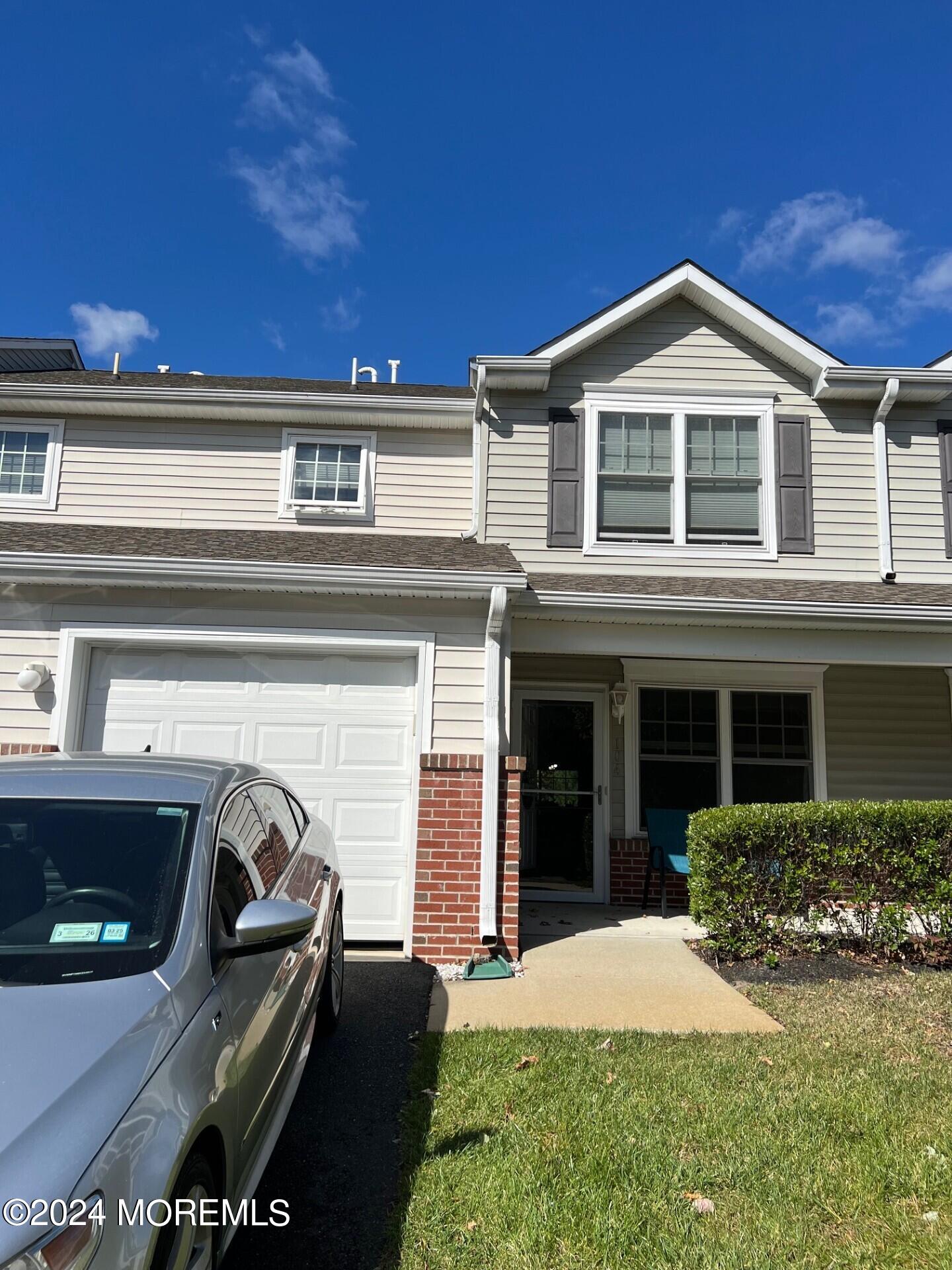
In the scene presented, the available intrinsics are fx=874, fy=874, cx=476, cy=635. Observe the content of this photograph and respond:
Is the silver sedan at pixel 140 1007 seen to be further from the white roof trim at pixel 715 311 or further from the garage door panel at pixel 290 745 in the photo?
the white roof trim at pixel 715 311

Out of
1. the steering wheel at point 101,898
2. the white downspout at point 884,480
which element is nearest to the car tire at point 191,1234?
the steering wheel at point 101,898

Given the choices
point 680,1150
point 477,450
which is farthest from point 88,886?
point 477,450

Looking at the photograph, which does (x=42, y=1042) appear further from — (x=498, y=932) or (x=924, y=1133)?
(x=498, y=932)

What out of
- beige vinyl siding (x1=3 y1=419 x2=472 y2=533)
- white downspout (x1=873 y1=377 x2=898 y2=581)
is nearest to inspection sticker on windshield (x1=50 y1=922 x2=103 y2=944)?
beige vinyl siding (x1=3 y1=419 x2=472 y2=533)

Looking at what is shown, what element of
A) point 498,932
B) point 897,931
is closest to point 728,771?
point 897,931

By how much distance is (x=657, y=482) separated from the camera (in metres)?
8.88

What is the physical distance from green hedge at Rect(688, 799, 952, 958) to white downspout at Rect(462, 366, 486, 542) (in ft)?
12.1

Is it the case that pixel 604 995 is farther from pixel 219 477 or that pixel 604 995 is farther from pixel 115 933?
pixel 219 477

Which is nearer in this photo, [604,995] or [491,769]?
[604,995]

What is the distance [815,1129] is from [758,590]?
502 centimetres

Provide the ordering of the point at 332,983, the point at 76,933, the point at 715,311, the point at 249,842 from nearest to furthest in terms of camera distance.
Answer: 1. the point at 76,933
2. the point at 249,842
3. the point at 332,983
4. the point at 715,311

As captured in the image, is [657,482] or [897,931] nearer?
[897,931]

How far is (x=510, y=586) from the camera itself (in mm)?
6617

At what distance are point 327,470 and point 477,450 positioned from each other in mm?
1723
